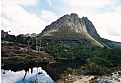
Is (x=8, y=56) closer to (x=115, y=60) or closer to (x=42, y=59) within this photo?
(x=42, y=59)

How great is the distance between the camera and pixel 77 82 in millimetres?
94812

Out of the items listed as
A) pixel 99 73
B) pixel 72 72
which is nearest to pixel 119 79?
pixel 99 73

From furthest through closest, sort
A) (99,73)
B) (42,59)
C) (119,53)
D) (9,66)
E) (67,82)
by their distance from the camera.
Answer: (42,59) → (119,53) → (9,66) → (99,73) → (67,82)

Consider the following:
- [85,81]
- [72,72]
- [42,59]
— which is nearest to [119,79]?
[85,81]

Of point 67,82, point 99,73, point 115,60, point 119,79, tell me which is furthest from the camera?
point 115,60

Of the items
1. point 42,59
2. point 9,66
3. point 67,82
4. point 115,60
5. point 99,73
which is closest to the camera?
point 67,82

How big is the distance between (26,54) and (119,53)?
63560 millimetres

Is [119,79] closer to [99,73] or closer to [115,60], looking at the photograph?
[99,73]

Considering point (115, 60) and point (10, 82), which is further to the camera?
point (115, 60)

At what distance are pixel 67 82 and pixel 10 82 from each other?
19.4 meters

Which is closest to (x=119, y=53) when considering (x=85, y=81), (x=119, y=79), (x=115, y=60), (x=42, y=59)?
(x=115, y=60)

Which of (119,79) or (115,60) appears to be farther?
(115,60)

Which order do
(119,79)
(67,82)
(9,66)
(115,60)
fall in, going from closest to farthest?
(119,79), (67,82), (9,66), (115,60)

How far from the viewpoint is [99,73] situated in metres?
114
